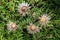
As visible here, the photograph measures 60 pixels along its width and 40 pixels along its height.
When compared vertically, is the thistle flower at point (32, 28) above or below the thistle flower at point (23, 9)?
below

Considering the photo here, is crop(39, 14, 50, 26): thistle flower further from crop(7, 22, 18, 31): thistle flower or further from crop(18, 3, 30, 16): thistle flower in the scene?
crop(7, 22, 18, 31): thistle flower

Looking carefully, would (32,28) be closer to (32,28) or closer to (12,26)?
(32,28)

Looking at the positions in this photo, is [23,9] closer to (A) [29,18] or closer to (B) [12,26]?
(A) [29,18]

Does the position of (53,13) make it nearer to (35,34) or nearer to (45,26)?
(45,26)

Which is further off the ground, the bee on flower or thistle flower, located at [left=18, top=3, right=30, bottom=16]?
thistle flower, located at [left=18, top=3, right=30, bottom=16]

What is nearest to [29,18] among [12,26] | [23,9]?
[23,9]

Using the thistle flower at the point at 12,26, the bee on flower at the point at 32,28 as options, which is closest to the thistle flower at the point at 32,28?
the bee on flower at the point at 32,28

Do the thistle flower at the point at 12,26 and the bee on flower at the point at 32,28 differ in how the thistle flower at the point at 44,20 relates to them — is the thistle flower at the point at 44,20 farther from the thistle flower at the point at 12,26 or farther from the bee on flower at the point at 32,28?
Answer: the thistle flower at the point at 12,26

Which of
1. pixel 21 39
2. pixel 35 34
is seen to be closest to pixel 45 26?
pixel 35 34

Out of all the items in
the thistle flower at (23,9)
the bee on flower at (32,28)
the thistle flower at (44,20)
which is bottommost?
the bee on flower at (32,28)

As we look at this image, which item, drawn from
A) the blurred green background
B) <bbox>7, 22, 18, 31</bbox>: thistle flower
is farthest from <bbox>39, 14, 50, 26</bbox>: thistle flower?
<bbox>7, 22, 18, 31</bbox>: thistle flower

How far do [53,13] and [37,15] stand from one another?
0.30 metres

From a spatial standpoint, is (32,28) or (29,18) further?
(29,18)

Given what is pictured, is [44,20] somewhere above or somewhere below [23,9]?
below
